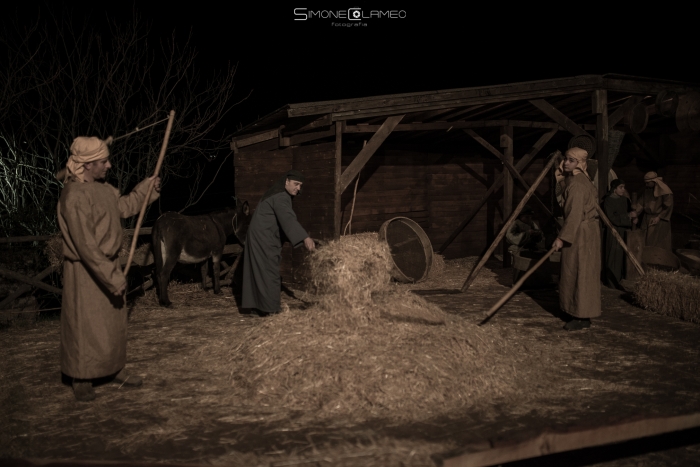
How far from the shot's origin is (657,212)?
9.99 meters

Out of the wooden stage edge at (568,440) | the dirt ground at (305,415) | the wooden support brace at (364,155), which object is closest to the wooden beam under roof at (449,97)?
the wooden support brace at (364,155)

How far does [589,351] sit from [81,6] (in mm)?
16272

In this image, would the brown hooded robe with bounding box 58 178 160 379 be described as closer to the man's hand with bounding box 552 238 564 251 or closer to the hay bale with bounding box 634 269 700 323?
the man's hand with bounding box 552 238 564 251

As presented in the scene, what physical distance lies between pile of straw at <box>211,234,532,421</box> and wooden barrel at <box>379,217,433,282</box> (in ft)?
12.1

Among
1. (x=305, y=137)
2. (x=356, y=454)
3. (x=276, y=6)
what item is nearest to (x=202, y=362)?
A: (x=356, y=454)

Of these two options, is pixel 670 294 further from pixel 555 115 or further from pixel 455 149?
pixel 455 149

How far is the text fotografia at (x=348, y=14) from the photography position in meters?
22.2

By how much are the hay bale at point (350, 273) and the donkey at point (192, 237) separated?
9.19 ft

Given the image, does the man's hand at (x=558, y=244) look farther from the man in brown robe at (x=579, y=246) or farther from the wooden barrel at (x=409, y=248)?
the wooden barrel at (x=409, y=248)

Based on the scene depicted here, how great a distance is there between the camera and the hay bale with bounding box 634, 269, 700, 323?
6711 millimetres

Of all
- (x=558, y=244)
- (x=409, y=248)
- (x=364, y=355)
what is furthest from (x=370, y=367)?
(x=409, y=248)

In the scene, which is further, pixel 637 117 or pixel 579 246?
pixel 637 117

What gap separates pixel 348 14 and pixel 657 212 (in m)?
16.7

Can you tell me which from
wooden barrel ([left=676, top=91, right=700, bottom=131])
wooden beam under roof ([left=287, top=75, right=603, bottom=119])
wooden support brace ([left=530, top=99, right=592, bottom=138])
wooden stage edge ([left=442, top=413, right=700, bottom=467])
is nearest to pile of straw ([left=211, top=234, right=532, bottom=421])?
wooden stage edge ([left=442, top=413, right=700, bottom=467])
